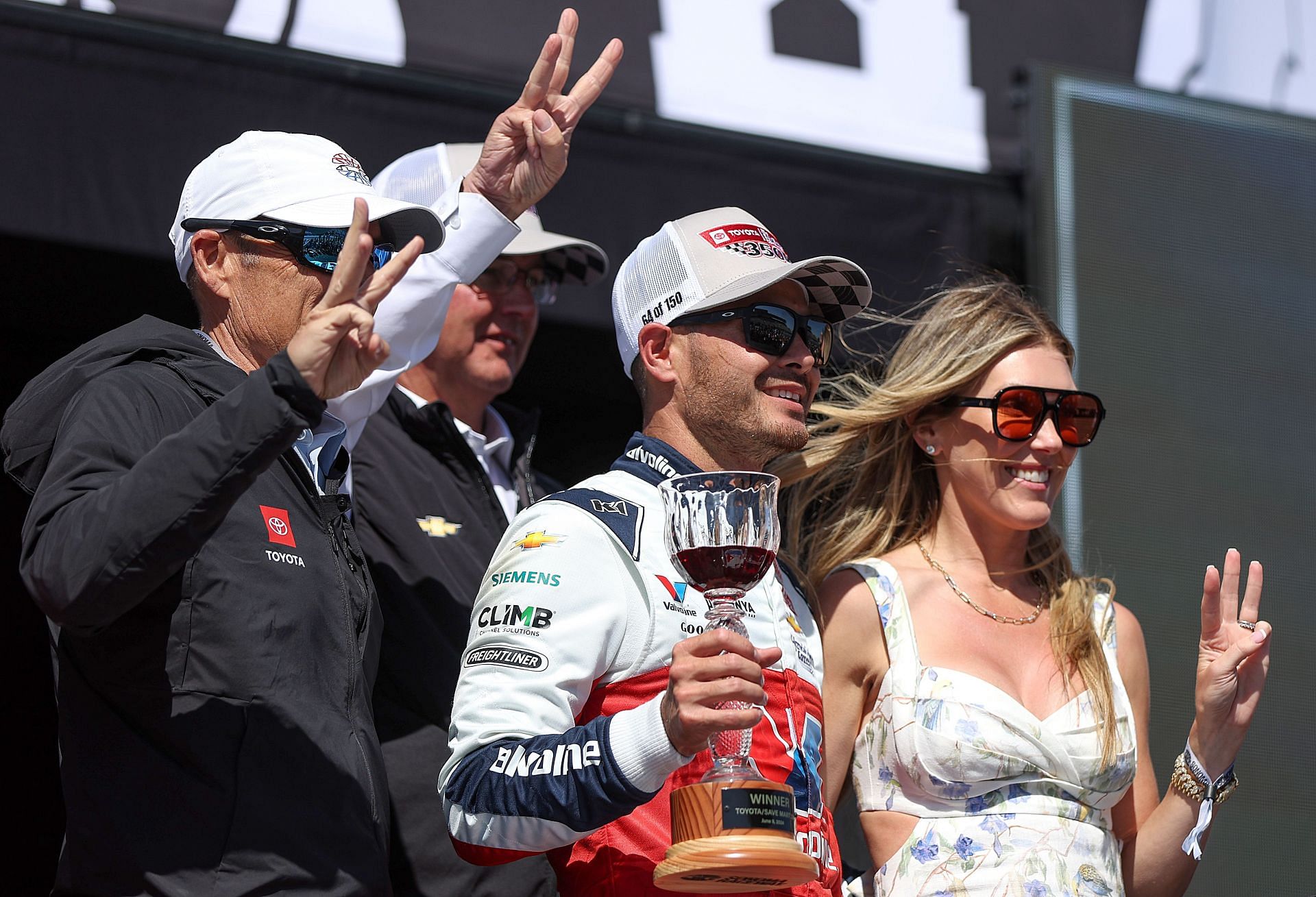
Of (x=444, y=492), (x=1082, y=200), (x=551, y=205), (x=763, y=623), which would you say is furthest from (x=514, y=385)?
(x=763, y=623)

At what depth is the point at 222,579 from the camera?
86.0 inches

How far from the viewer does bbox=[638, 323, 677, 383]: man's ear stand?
2924mm

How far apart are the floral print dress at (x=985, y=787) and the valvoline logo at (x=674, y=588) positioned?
668 millimetres

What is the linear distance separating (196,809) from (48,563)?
0.40m

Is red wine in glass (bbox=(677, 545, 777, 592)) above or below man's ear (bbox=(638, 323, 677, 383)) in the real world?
below

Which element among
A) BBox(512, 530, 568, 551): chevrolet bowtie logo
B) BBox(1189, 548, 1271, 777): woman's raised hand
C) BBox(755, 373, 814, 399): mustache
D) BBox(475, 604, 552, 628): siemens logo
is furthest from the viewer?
BBox(1189, 548, 1271, 777): woman's raised hand

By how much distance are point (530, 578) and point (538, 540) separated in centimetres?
9

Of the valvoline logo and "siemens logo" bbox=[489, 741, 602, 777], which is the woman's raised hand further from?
Answer: "siemens logo" bbox=[489, 741, 602, 777]

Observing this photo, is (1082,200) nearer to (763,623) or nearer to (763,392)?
(763,392)

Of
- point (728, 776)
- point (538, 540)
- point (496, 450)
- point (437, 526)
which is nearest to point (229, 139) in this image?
point (496, 450)

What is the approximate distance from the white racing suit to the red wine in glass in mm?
188

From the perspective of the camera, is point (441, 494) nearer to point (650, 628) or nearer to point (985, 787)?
point (650, 628)

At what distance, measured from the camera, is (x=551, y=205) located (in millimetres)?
4000

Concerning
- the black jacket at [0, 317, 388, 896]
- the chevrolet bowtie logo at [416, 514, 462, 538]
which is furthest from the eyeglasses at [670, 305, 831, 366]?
the black jacket at [0, 317, 388, 896]
